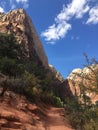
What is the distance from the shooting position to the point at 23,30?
4434 centimetres

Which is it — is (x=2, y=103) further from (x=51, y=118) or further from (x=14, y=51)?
(x=14, y=51)

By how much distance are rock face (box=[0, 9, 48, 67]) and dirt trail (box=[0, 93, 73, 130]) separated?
973 inches

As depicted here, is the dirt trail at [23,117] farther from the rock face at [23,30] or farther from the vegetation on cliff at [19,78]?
the rock face at [23,30]

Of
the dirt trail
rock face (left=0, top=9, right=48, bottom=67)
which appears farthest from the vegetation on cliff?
rock face (left=0, top=9, right=48, bottom=67)

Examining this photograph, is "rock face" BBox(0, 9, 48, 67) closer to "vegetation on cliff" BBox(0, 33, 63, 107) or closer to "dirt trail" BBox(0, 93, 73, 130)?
"vegetation on cliff" BBox(0, 33, 63, 107)

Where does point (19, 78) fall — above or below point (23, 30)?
below

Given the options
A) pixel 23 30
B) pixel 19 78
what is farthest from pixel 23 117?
pixel 23 30

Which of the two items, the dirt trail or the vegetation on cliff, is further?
the vegetation on cliff

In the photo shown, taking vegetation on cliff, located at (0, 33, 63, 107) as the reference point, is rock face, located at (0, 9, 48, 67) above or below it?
above

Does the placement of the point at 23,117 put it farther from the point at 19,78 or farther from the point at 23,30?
the point at 23,30

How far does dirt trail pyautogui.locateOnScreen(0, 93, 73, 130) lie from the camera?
42.6 ft

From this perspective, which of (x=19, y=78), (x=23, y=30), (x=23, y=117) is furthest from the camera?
(x=23, y=30)

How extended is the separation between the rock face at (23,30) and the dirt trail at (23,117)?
24702 millimetres

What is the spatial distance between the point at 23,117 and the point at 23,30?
3096 centimetres
